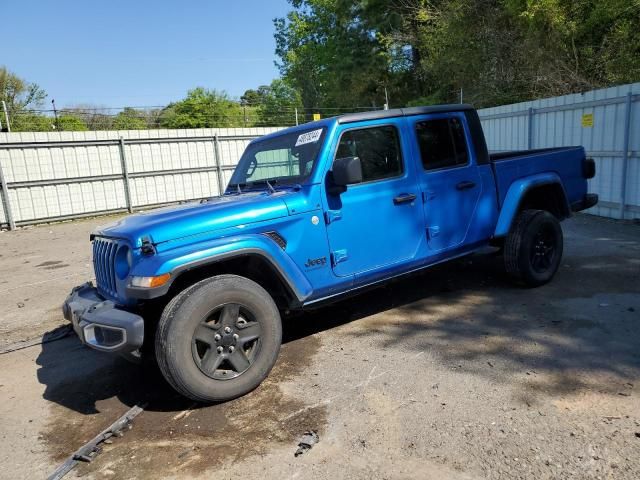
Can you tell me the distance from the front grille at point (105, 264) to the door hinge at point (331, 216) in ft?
5.19

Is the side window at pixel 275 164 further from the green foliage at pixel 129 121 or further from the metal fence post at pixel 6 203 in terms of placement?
the green foliage at pixel 129 121

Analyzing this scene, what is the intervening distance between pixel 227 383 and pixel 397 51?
28.1 m

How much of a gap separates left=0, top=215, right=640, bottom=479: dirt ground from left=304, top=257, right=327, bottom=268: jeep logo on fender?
0.83 metres

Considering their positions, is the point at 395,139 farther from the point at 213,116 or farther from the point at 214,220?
the point at 213,116

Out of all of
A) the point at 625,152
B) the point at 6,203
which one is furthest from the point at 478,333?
the point at 6,203

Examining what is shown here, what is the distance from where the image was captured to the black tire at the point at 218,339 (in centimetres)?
315

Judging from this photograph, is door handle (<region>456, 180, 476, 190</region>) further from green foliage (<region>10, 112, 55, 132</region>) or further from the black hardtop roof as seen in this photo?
green foliage (<region>10, 112, 55, 132</region>)

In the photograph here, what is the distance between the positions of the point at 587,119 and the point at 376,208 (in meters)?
7.25

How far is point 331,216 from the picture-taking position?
3842mm

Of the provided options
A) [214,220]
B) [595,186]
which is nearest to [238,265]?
[214,220]

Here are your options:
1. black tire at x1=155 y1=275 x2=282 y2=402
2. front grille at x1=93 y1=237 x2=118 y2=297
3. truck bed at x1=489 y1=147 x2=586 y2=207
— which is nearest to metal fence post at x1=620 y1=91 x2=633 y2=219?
truck bed at x1=489 y1=147 x2=586 y2=207

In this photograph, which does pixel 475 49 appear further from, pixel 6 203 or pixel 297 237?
pixel 297 237

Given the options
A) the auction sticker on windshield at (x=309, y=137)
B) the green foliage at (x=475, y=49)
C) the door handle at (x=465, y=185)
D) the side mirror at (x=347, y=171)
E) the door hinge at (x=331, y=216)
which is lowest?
the door hinge at (x=331, y=216)

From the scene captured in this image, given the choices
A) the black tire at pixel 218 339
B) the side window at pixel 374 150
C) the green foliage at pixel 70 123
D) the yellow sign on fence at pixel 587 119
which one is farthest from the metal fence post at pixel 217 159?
the black tire at pixel 218 339
